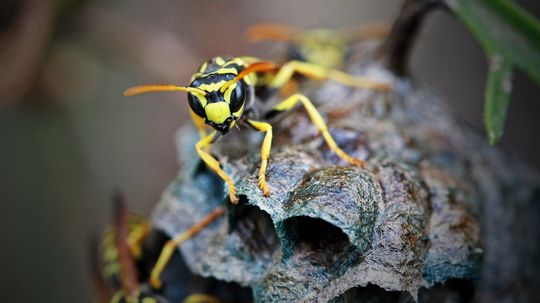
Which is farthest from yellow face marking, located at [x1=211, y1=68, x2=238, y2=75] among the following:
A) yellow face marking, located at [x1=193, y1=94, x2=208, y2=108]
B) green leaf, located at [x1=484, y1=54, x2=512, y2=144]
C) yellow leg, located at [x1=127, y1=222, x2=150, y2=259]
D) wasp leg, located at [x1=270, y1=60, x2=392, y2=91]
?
green leaf, located at [x1=484, y1=54, x2=512, y2=144]

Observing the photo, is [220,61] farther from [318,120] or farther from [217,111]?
[318,120]

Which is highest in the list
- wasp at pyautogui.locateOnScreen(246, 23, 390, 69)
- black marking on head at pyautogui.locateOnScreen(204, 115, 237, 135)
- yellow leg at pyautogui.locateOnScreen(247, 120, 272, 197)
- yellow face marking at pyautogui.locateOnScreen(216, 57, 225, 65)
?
yellow face marking at pyautogui.locateOnScreen(216, 57, 225, 65)

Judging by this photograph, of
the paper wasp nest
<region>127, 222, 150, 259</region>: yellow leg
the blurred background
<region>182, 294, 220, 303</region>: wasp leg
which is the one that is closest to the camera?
the paper wasp nest

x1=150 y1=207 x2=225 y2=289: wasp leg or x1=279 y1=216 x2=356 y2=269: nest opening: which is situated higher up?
x1=279 y1=216 x2=356 y2=269: nest opening

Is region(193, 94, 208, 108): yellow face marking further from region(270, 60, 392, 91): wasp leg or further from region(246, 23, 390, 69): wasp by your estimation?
region(246, 23, 390, 69): wasp

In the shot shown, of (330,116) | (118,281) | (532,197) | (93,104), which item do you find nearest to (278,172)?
(330,116)

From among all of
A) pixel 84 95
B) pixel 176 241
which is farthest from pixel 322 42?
pixel 84 95

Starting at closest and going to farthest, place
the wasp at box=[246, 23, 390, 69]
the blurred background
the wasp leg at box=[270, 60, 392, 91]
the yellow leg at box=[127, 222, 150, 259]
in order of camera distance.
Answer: the yellow leg at box=[127, 222, 150, 259] → the wasp leg at box=[270, 60, 392, 91] → the wasp at box=[246, 23, 390, 69] → the blurred background

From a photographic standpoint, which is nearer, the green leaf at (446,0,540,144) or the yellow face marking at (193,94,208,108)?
the yellow face marking at (193,94,208,108)

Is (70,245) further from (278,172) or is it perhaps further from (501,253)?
(501,253)
